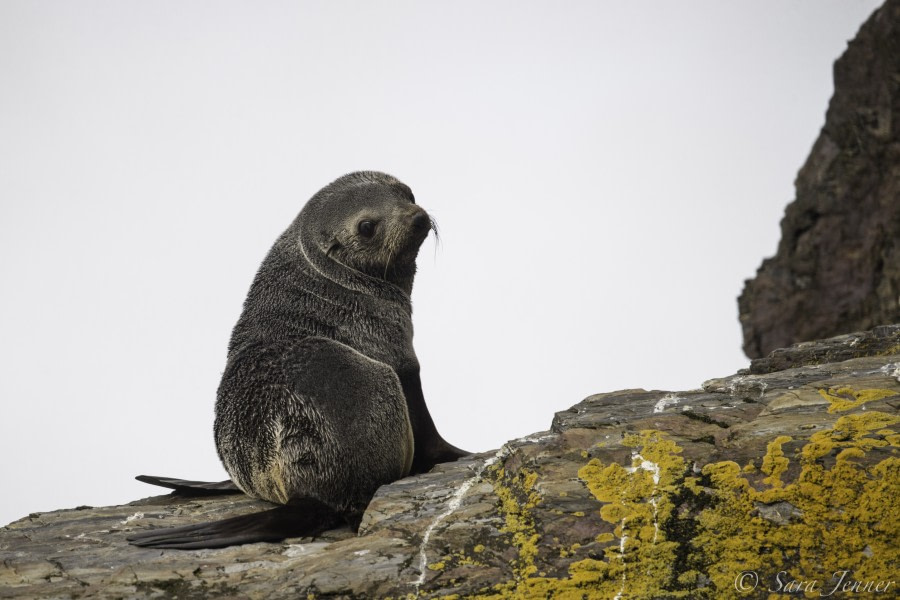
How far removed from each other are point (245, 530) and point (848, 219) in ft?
34.1

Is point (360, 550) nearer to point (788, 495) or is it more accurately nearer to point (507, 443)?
point (507, 443)

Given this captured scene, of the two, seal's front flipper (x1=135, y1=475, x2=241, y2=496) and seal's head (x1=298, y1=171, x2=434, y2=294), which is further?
seal's head (x1=298, y1=171, x2=434, y2=294)

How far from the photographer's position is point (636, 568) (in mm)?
5152

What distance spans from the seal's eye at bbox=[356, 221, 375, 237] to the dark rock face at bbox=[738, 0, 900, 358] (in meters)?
7.51

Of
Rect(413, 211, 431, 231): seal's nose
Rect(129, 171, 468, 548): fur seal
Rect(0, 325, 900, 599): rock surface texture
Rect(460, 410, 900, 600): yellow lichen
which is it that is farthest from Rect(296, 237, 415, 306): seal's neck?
Rect(460, 410, 900, 600): yellow lichen

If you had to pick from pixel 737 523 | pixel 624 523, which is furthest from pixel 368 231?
pixel 737 523

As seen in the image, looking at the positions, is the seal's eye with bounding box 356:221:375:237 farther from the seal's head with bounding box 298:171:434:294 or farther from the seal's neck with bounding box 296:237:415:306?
the seal's neck with bounding box 296:237:415:306

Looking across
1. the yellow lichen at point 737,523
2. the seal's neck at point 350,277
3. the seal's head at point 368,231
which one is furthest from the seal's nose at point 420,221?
the yellow lichen at point 737,523

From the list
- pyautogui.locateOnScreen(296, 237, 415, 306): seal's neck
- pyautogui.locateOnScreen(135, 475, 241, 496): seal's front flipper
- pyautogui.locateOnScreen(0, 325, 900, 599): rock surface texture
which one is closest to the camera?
pyautogui.locateOnScreen(0, 325, 900, 599): rock surface texture

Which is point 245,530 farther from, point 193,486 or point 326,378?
point 193,486

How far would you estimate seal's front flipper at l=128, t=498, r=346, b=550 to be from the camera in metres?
6.36

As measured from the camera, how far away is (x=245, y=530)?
253 inches

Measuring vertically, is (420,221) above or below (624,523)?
above

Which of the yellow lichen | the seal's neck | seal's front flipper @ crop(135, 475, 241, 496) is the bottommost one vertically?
the yellow lichen
